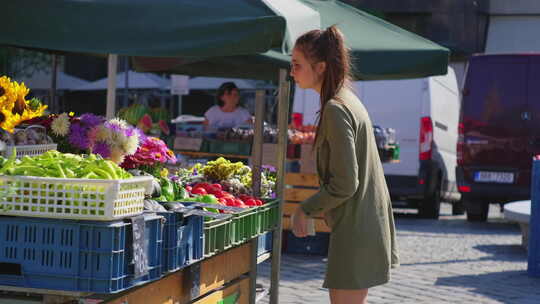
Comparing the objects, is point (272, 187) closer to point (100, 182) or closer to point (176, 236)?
point (176, 236)

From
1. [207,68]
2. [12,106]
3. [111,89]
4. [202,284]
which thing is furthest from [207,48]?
[207,68]

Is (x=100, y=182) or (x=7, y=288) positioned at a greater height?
(x=100, y=182)

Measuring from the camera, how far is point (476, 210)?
15234 millimetres

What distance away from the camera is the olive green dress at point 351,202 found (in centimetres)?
402

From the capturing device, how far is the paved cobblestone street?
8102mm

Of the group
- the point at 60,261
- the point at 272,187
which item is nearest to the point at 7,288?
the point at 60,261

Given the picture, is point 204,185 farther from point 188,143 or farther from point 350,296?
point 188,143

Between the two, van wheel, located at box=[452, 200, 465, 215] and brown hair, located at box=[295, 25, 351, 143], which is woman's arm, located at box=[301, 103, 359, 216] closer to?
brown hair, located at box=[295, 25, 351, 143]

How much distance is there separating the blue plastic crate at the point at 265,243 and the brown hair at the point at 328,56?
1836mm

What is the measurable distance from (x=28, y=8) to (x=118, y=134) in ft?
3.08

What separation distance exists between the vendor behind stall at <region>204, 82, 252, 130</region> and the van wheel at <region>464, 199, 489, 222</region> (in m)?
4.70

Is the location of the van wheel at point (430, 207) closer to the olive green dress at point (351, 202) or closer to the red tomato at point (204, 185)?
the red tomato at point (204, 185)

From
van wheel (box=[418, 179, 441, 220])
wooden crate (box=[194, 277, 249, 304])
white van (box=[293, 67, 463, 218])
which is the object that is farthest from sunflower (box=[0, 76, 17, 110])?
van wheel (box=[418, 179, 441, 220])

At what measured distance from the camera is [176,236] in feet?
12.5
